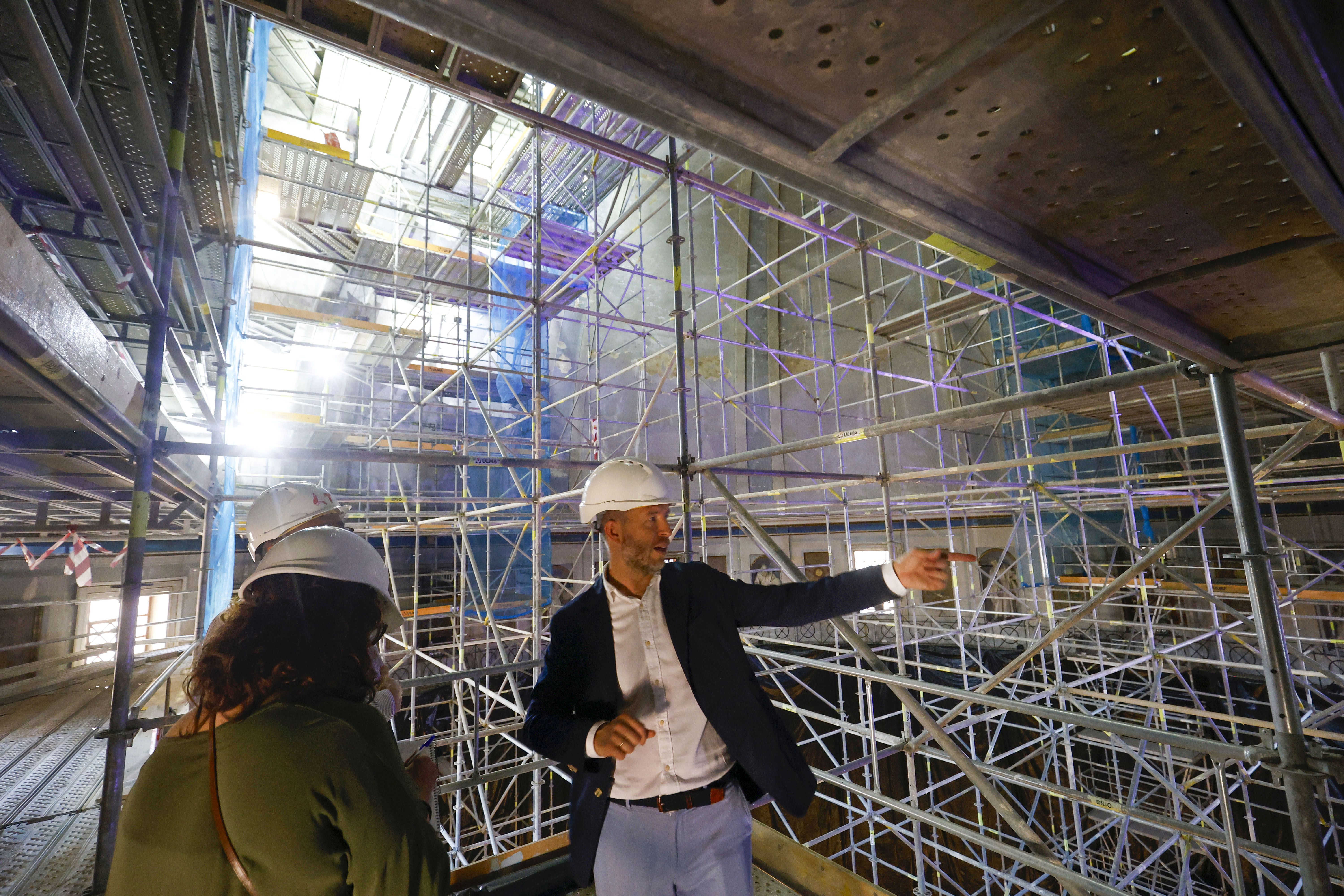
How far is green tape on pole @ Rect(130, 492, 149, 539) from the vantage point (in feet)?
7.61

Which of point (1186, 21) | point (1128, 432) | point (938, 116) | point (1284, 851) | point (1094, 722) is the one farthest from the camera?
point (1128, 432)

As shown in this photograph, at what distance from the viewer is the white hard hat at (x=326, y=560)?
4.07 ft

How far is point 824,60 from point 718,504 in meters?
9.31

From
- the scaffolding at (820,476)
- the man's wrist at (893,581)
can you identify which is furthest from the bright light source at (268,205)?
the man's wrist at (893,581)

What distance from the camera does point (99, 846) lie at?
7.38ft

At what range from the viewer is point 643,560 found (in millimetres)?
1989

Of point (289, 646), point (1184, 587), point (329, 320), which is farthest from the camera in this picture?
point (329, 320)

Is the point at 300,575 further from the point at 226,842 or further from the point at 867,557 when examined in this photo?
the point at 867,557

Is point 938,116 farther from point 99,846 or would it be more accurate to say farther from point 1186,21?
point 99,846

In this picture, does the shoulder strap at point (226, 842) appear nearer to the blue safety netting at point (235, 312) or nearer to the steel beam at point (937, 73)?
the steel beam at point (937, 73)

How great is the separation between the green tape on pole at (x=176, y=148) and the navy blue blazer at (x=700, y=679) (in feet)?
7.95

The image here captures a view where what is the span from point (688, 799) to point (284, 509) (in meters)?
1.67

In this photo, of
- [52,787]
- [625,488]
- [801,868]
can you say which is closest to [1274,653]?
[625,488]

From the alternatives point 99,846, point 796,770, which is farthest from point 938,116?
point 99,846
